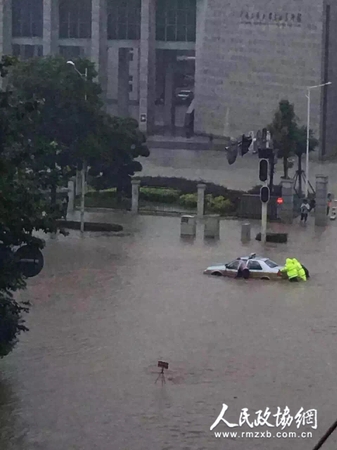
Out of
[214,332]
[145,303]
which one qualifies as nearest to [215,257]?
[145,303]

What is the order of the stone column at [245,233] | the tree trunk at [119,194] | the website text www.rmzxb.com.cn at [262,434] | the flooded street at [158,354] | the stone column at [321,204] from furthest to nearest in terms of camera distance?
the tree trunk at [119,194] < the stone column at [321,204] < the stone column at [245,233] < the flooded street at [158,354] < the website text www.rmzxb.com.cn at [262,434]

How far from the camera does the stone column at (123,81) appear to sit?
246 ft

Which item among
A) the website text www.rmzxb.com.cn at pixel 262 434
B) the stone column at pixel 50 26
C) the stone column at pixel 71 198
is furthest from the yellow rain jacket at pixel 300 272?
the stone column at pixel 50 26

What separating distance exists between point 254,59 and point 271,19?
8.01 feet

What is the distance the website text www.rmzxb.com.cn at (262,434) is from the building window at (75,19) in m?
57.1

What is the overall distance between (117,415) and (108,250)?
59.2ft

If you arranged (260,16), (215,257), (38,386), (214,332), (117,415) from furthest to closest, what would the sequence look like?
(260,16) → (215,257) → (214,332) → (38,386) → (117,415)

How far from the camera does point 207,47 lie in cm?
6850

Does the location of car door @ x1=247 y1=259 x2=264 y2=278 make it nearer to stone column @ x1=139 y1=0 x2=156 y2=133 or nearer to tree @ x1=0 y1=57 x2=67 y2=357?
tree @ x1=0 y1=57 x2=67 y2=357

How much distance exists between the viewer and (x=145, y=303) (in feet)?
89.9

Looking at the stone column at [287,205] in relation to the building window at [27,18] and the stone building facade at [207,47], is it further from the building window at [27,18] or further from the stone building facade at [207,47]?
the building window at [27,18]

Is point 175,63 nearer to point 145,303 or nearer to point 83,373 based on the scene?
point 145,303

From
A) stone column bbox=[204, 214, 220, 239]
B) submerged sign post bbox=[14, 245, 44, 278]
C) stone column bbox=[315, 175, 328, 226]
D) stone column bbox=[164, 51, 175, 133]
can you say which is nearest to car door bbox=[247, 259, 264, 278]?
stone column bbox=[204, 214, 220, 239]

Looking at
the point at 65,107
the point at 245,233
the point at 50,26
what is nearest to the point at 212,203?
the point at 245,233
